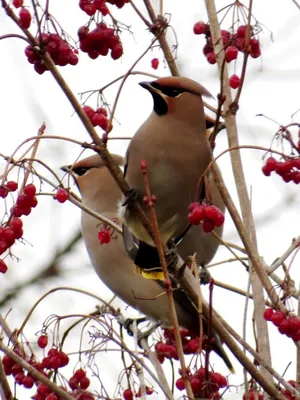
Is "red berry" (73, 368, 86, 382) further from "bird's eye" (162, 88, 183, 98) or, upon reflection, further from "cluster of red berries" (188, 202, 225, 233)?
"bird's eye" (162, 88, 183, 98)

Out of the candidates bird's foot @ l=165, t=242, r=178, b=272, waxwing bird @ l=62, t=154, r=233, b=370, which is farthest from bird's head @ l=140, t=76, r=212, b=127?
waxwing bird @ l=62, t=154, r=233, b=370

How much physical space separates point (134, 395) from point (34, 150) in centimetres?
86

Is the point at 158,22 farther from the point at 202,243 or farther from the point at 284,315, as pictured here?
the point at 202,243

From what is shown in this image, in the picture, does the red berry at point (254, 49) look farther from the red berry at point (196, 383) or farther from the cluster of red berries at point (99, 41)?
the red berry at point (196, 383)

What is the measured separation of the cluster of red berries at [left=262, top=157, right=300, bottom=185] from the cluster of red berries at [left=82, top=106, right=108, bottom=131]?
68 cm

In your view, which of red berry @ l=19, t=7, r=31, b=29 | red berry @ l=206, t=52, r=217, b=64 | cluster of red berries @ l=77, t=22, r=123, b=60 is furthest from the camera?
red berry @ l=206, t=52, r=217, b=64

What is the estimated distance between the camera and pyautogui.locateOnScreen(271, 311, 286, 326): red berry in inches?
91.0

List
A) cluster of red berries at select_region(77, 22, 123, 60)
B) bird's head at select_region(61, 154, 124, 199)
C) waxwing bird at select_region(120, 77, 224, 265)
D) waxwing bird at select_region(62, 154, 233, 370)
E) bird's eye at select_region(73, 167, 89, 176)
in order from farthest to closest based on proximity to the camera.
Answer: bird's eye at select_region(73, 167, 89, 176), bird's head at select_region(61, 154, 124, 199), waxwing bird at select_region(62, 154, 233, 370), waxwing bird at select_region(120, 77, 224, 265), cluster of red berries at select_region(77, 22, 123, 60)

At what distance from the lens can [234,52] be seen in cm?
288

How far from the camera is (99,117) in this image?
9.77 ft

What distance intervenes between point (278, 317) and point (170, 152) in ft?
3.21

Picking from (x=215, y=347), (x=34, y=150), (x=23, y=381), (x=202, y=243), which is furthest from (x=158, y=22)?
(x=202, y=243)

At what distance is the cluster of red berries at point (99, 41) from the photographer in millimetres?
2643

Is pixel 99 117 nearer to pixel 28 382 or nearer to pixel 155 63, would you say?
pixel 155 63
